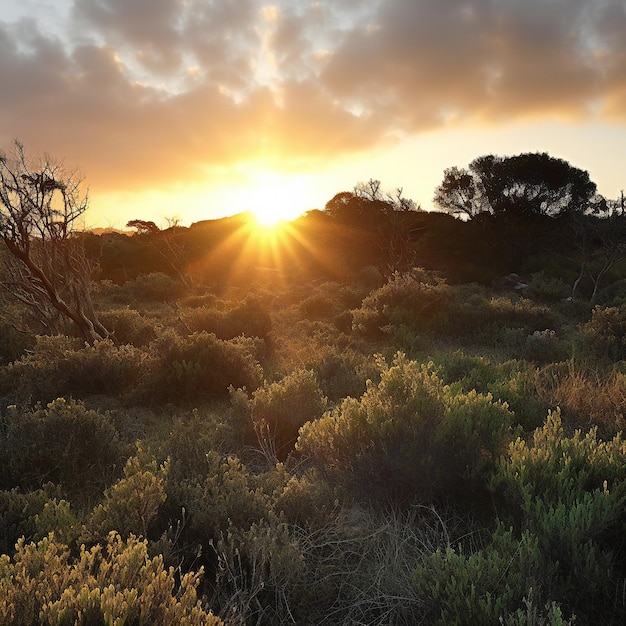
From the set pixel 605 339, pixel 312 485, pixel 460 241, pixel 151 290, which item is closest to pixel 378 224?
pixel 460 241

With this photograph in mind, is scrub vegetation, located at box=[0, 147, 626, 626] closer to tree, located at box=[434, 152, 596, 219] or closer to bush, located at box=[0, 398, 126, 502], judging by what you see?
bush, located at box=[0, 398, 126, 502]

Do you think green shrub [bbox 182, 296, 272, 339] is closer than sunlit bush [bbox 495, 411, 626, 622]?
No

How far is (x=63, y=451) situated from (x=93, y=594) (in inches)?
115

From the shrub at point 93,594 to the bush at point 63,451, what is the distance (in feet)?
5.98

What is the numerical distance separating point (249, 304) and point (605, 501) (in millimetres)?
11629

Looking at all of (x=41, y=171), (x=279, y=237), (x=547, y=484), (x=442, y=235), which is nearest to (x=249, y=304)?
(x=41, y=171)

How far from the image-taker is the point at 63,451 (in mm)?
4609

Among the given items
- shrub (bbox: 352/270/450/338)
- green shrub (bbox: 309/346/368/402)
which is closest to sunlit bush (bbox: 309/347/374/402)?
green shrub (bbox: 309/346/368/402)

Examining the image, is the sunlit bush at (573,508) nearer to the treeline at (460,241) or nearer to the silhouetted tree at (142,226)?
the treeline at (460,241)

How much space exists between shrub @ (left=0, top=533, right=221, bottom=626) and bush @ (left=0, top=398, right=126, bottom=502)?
1.82 m

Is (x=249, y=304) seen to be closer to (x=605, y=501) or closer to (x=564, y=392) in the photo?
(x=564, y=392)

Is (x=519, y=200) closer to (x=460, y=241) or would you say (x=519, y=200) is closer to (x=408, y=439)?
(x=460, y=241)

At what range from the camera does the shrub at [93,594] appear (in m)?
2.03

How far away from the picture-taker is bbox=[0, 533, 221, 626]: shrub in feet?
6.64
